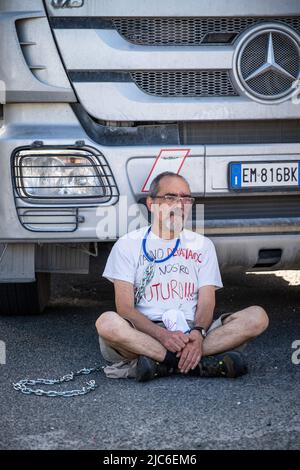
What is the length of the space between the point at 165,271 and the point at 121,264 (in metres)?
0.22

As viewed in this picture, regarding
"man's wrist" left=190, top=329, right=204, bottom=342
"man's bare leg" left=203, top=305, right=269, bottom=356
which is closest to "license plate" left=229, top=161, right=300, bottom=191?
"man's bare leg" left=203, top=305, right=269, bottom=356

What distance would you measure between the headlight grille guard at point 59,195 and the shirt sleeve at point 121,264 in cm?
31

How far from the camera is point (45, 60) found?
17.5 ft

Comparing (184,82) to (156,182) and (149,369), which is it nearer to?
(156,182)

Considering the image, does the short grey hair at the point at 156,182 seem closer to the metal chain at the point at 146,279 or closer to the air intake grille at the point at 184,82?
the metal chain at the point at 146,279

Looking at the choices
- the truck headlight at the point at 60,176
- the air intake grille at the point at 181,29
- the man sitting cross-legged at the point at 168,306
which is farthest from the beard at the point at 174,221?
the air intake grille at the point at 181,29

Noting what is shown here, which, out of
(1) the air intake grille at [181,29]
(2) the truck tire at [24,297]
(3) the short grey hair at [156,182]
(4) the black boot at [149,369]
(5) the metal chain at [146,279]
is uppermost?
(1) the air intake grille at [181,29]

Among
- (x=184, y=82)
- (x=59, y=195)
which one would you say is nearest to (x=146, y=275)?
(x=59, y=195)

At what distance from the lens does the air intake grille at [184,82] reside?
211 inches

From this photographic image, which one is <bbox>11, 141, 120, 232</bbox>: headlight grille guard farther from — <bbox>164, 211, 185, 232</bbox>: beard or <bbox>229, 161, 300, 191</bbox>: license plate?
<bbox>229, 161, 300, 191</bbox>: license plate

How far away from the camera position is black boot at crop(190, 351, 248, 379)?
4797 mm

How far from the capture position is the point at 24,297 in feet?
20.2
